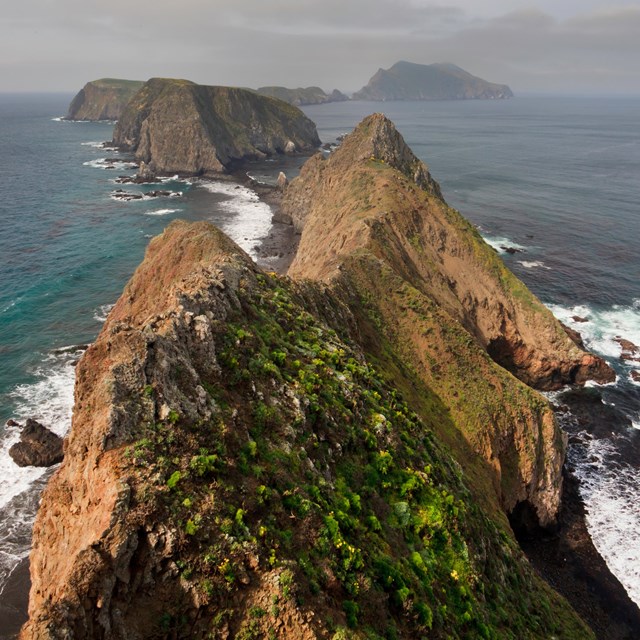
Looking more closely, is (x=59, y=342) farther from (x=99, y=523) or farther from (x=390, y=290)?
(x=99, y=523)

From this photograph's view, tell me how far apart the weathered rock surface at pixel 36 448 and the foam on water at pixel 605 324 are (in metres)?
71.6

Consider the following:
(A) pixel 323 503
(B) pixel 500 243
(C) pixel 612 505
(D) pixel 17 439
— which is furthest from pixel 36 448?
(B) pixel 500 243

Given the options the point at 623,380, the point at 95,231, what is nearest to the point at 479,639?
the point at 623,380

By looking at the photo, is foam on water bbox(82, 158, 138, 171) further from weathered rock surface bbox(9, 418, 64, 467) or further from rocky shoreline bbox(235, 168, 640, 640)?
rocky shoreline bbox(235, 168, 640, 640)

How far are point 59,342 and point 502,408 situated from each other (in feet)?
198

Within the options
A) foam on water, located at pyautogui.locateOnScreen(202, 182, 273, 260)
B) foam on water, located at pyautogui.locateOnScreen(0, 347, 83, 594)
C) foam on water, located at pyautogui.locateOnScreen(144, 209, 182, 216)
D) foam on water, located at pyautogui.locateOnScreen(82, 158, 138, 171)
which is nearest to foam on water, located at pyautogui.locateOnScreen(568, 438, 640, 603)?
foam on water, located at pyautogui.locateOnScreen(0, 347, 83, 594)

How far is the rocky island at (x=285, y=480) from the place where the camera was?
1459 cm

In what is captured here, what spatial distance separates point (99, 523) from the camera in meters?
14.8

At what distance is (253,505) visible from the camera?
1723cm

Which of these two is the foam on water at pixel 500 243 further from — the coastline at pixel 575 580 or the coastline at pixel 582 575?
the coastline at pixel 582 575

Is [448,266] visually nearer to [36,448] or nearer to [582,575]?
[582,575]

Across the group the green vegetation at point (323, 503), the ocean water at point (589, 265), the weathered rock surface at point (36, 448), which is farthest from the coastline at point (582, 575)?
the weathered rock surface at point (36, 448)

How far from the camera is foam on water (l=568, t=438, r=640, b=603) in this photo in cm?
4019

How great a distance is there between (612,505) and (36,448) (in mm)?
57761
